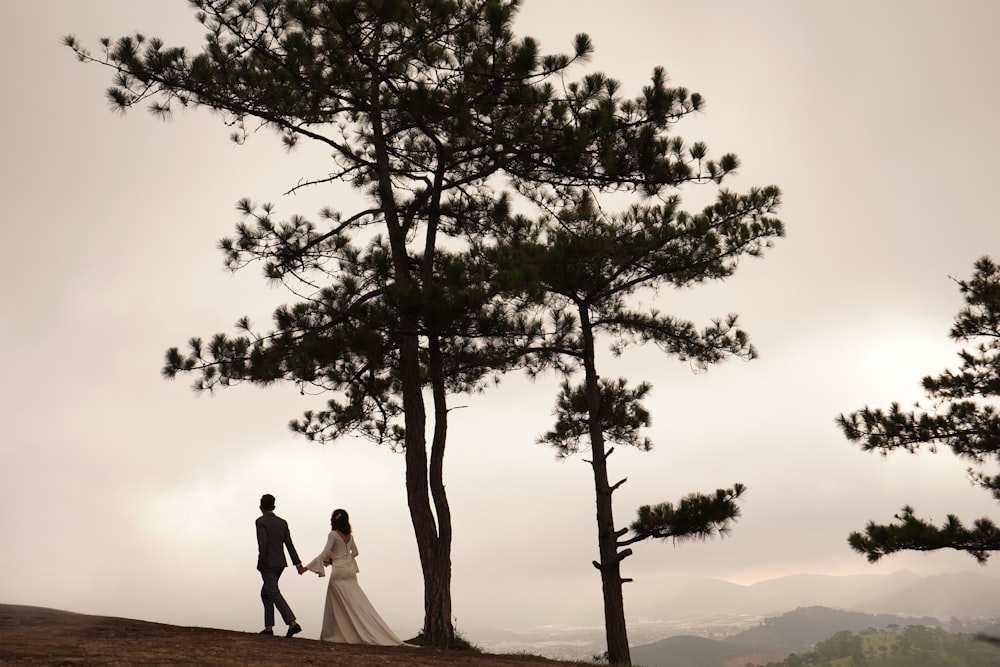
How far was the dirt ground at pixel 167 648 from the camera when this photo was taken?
274 inches

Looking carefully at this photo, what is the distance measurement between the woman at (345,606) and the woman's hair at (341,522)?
0.07 m

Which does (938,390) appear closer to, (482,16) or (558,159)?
(558,159)

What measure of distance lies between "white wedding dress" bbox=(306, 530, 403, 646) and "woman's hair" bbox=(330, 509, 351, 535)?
109 millimetres

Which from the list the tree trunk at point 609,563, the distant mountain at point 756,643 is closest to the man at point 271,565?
the tree trunk at point 609,563

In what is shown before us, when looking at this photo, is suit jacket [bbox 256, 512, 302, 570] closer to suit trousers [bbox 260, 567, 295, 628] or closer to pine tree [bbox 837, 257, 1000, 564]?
suit trousers [bbox 260, 567, 295, 628]

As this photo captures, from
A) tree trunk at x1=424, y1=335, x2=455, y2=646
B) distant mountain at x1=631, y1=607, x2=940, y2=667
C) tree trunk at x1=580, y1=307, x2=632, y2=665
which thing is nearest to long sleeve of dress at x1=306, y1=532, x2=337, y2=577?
tree trunk at x1=424, y1=335, x2=455, y2=646

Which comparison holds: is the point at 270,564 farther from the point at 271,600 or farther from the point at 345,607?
the point at 345,607

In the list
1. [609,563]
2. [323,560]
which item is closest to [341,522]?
[323,560]

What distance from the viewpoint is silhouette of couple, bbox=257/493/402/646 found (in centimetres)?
994

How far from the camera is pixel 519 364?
A: 48.9ft

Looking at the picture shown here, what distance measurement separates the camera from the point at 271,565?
995 centimetres

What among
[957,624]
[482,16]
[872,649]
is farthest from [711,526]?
[957,624]

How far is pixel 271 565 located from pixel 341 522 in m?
1.00

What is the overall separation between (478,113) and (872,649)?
9459 cm
